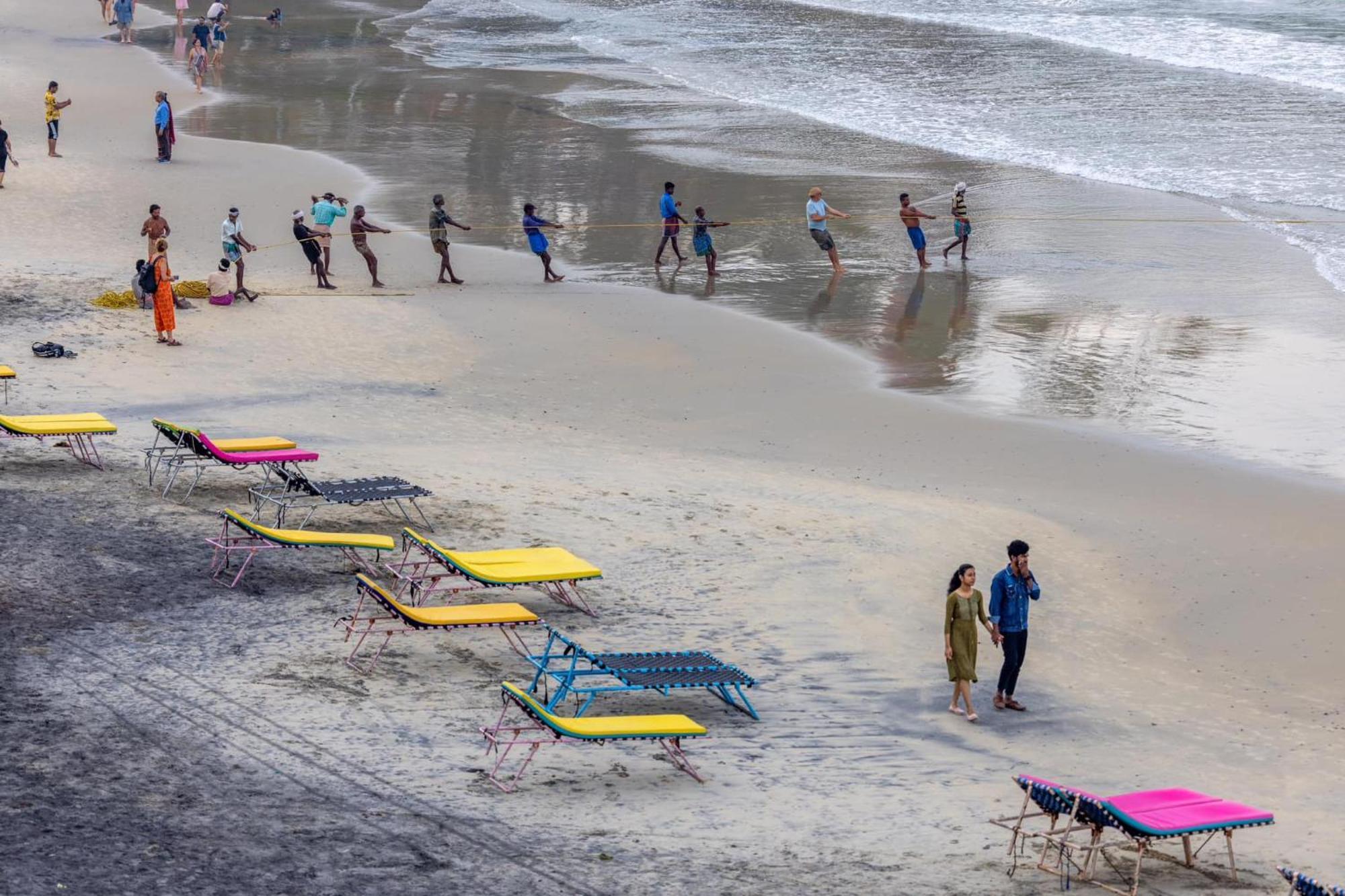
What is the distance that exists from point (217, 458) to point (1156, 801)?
7.64 meters

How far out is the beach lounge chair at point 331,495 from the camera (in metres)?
12.2

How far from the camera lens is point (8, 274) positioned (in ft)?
66.1

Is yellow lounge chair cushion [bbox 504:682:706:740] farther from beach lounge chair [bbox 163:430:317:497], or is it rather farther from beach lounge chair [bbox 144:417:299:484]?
beach lounge chair [bbox 144:417:299:484]

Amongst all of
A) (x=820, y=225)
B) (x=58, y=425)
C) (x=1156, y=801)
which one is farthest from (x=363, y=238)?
(x=1156, y=801)

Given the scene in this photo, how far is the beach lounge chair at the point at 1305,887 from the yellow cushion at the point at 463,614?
4.64 m

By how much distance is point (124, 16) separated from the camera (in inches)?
1735

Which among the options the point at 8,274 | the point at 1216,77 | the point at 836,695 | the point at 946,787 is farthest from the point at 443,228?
the point at 1216,77

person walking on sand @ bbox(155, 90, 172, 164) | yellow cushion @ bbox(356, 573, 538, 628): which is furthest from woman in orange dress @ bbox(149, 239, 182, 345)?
person walking on sand @ bbox(155, 90, 172, 164)

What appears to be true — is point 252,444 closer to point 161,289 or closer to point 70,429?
point 70,429

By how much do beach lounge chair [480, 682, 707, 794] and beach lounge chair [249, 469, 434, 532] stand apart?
11.9ft

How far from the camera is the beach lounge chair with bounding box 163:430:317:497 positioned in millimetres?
12594

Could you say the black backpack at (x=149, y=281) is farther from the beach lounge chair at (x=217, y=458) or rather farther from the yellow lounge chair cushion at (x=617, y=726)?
the yellow lounge chair cushion at (x=617, y=726)

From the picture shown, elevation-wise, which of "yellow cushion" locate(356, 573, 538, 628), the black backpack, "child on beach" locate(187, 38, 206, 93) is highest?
"child on beach" locate(187, 38, 206, 93)

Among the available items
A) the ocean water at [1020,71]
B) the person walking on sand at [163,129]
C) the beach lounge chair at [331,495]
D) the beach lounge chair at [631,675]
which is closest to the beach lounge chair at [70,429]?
the beach lounge chair at [331,495]
